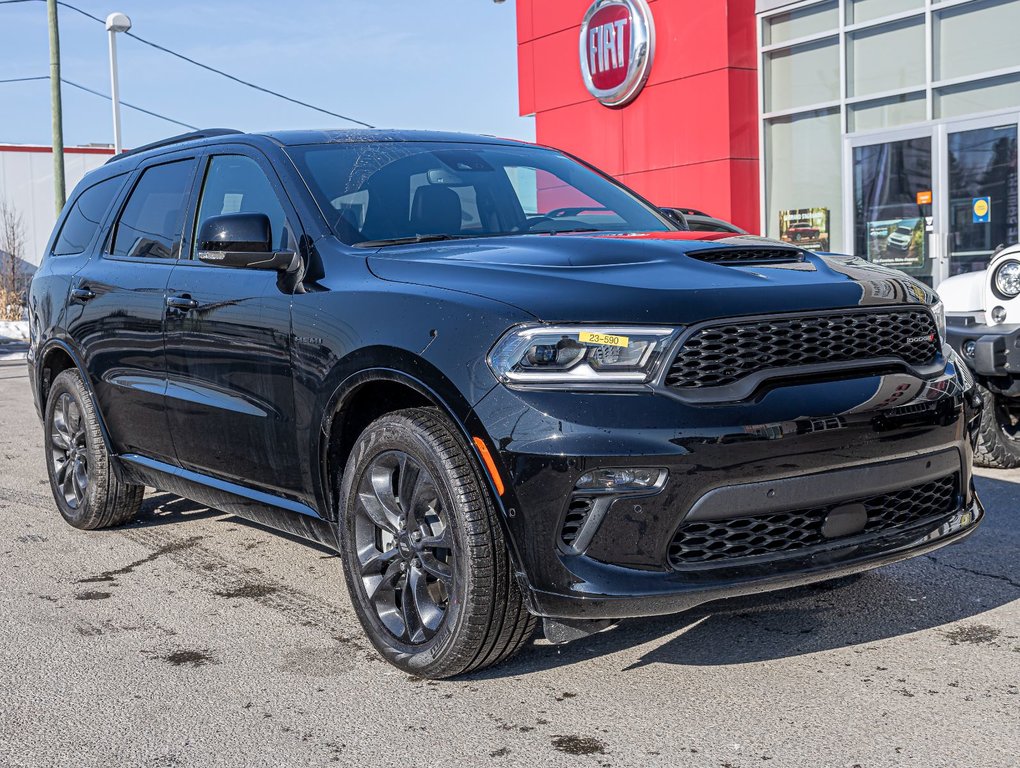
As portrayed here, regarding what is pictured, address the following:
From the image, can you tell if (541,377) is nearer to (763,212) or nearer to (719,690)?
(719,690)

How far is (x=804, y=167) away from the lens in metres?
15.6

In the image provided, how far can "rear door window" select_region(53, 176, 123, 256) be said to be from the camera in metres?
5.93

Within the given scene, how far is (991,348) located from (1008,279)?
548 mm

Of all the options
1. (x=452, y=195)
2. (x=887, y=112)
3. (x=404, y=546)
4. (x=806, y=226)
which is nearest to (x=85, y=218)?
(x=452, y=195)

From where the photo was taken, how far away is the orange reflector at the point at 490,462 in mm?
3275

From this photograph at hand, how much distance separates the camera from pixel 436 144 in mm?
4887

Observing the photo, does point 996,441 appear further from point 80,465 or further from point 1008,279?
point 80,465

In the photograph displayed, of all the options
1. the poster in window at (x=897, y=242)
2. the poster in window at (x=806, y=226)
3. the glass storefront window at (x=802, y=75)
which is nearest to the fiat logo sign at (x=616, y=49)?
the glass storefront window at (x=802, y=75)

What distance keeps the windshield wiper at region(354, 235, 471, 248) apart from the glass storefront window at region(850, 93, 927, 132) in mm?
10940

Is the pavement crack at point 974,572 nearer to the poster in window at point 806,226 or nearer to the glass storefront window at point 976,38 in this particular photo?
the glass storefront window at point 976,38

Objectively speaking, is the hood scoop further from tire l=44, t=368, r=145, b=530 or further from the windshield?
tire l=44, t=368, r=145, b=530

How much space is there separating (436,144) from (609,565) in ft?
7.52

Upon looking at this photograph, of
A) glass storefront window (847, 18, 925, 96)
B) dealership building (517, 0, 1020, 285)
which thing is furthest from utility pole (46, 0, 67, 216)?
glass storefront window (847, 18, 925, 96)

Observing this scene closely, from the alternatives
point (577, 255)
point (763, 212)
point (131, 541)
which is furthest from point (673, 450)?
point (763, 212)
